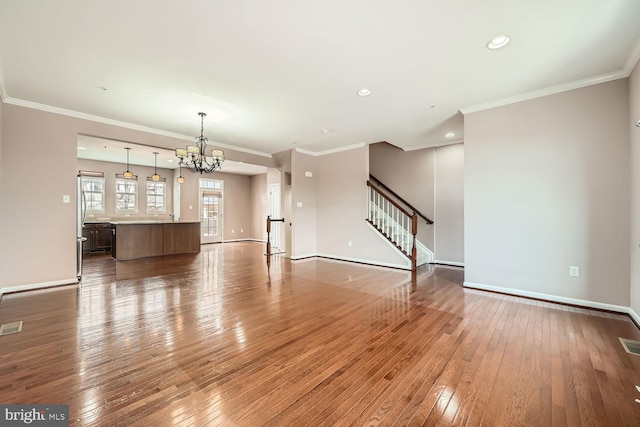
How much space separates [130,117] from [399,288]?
18.0 ft

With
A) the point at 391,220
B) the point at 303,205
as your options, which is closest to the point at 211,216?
the point at 303,205

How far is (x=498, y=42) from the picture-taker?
2.61 metres

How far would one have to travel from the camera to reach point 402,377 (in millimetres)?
1926

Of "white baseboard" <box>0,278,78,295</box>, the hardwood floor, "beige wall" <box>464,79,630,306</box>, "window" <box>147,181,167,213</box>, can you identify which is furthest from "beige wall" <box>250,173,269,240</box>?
"beige wall" <box>464,79,630,306</box>

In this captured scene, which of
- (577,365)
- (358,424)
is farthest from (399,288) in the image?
(358,424)

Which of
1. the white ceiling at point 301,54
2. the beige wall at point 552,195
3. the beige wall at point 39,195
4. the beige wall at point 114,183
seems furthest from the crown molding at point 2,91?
the beige wall at point 552,195

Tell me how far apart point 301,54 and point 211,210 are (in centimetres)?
884

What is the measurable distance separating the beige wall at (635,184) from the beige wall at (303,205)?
225 inches

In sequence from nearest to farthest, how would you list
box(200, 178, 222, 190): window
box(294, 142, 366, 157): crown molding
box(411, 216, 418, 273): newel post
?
box(411, 216, 418, 273): newel post, box(294, 142, 366, 157): crown molding, box(200, 178, 222, 190): window

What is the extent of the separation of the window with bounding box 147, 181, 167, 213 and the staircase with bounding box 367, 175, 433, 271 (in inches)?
309

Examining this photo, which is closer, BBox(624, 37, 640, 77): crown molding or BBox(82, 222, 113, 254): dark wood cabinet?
BBox(624, 37, 640, 77): crown molding

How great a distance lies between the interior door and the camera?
10242mm

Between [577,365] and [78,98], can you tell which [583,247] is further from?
[78,98]

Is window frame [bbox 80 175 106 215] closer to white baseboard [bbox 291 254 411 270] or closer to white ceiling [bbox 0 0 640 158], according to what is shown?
white ceiling [bbox 0 0 640 158]
